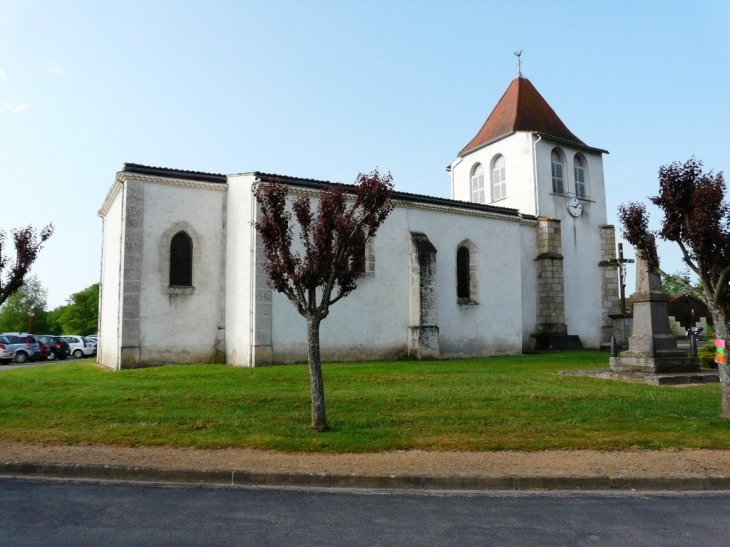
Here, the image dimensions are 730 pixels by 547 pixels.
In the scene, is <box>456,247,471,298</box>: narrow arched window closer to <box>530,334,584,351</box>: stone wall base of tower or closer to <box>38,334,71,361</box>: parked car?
<box>530,334,584,351</box>: stone wall base of tower

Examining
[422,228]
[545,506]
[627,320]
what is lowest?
[545,506]

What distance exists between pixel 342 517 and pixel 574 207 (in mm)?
26349

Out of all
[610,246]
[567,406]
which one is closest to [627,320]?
[610,246]

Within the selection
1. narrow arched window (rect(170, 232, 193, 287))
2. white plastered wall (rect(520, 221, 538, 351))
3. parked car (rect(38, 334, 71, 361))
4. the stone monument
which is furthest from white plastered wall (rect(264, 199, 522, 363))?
parked car (rect(38, 334, 71, 361))

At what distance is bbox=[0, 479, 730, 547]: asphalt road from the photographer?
4.55 meters

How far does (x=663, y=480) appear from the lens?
621cm

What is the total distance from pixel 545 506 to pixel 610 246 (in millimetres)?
26190

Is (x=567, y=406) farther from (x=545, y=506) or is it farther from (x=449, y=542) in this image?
(x=449, y=542)

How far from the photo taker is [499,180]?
2998 centimetres

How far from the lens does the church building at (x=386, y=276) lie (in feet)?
58.6

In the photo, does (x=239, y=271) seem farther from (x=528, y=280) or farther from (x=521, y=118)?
(x=521, y=118)

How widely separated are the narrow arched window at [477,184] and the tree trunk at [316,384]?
77.3ft

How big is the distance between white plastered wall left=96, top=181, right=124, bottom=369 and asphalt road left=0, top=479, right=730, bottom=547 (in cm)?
1267

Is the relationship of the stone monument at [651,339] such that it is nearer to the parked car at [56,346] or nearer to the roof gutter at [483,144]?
the roof gutter at [483,144]
